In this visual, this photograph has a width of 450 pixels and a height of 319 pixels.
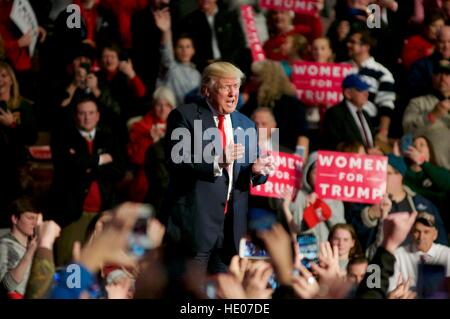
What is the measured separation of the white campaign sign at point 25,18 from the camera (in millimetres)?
11633

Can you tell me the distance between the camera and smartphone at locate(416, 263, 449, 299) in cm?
975

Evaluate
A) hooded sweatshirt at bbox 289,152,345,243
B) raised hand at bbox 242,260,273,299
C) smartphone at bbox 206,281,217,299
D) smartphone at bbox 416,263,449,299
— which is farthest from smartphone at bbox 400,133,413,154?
raised hand at bbox 242,260,273,299

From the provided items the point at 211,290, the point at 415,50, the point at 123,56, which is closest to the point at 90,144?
the point at 123,56

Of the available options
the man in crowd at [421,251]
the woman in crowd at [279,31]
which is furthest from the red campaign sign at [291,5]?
the man in crowd at [421,251]

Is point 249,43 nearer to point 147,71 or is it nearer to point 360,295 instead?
point 147,71

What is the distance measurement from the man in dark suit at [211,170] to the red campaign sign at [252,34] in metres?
3.45

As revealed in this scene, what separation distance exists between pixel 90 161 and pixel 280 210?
149 centimetres

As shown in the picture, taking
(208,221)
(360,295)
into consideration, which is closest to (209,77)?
(208,221)

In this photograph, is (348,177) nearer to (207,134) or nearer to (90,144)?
(90,144)

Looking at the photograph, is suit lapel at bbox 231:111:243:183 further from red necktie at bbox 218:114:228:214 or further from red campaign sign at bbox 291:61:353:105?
→ red campaign sign at bbox 291:61:353:105

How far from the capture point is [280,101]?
36.9 feet

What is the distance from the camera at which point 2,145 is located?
1104 cm

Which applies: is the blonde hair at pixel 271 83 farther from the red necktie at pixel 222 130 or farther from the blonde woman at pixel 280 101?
the red necktie at pixel 222 130

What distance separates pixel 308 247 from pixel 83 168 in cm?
211
